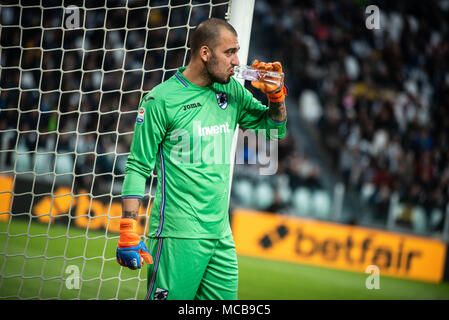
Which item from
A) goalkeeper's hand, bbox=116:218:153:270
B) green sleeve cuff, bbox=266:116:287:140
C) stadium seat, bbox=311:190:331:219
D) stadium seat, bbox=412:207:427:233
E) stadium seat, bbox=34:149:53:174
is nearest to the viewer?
goalkeeper's hand, bbox=116:218:153:270

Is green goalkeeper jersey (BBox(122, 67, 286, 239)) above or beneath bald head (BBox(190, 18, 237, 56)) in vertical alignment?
beneath

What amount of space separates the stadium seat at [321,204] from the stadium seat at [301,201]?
0.11m

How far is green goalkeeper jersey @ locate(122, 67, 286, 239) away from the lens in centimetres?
266

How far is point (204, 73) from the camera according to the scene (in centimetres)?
282

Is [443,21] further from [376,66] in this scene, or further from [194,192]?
[194,192]

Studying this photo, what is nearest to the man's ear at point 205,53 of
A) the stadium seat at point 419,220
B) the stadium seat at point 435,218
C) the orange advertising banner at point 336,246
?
the orange advertising banner at point 336,246

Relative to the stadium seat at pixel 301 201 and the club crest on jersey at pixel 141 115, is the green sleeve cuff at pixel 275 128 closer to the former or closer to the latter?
the club crest on jersey at pixel 141 115

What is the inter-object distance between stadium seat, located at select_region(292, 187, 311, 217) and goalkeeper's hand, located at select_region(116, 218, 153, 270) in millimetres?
7203

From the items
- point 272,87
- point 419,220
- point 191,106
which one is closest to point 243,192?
point 419,220

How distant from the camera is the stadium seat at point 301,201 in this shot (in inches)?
382

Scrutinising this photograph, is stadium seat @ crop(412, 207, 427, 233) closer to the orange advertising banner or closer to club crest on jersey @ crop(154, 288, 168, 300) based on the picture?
the orange advertising banner

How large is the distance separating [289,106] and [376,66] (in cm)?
319

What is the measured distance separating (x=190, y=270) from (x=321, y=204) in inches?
294

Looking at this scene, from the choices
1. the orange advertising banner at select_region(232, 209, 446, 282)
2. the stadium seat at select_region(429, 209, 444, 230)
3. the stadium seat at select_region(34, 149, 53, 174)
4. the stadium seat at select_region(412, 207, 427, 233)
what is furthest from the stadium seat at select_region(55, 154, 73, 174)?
the stadium seat at select_region(429, 209, 444, 230)
